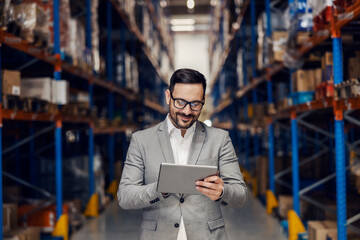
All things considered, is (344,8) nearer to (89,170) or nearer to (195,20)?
(89,170)

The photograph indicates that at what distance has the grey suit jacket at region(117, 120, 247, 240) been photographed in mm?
2094

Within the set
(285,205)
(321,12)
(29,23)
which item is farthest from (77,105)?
(321,12)

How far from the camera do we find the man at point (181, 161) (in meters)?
2.05

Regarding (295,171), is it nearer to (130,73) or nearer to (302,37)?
(302,37)

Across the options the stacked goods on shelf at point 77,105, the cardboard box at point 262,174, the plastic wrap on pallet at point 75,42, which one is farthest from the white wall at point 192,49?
the plastic wrap on pallet at point 75,42

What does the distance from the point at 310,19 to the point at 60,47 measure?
9.61ft

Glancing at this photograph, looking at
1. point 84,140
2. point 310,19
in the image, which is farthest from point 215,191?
point 84,140

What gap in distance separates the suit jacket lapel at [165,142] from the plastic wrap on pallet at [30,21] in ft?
7.51

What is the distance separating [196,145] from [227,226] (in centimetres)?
359

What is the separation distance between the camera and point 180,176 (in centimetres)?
188

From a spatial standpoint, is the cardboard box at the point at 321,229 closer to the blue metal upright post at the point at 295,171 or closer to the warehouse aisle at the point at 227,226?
the blue metal upright post at the point at 295,171

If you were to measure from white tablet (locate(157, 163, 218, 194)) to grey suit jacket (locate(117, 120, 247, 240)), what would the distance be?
15 cm

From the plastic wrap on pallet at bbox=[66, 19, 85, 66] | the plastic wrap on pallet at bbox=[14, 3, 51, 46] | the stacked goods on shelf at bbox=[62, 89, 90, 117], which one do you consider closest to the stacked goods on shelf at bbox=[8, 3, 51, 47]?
the plastic wrap on pallet at bbox=[14, 3, 51, 46]

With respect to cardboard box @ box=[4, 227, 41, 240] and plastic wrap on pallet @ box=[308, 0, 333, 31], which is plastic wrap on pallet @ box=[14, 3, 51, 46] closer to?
cardboard box @ box=[4, 227, 41, 240]
